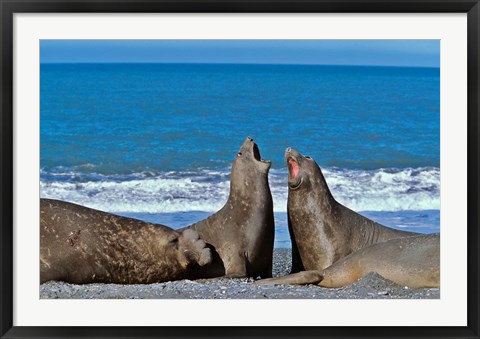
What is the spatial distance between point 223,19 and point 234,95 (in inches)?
985

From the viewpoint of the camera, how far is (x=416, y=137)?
20.8 meters

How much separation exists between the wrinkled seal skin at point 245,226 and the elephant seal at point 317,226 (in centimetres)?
31

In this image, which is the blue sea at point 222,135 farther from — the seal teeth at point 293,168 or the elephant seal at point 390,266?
the elephant seal at point 390,266

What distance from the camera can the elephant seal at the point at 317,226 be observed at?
363 inches

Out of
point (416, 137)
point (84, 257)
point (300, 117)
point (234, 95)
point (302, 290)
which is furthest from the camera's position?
point (234, 95)

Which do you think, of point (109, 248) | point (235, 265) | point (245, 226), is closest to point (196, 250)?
point (235, 265)

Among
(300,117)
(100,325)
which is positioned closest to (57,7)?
(100,325)

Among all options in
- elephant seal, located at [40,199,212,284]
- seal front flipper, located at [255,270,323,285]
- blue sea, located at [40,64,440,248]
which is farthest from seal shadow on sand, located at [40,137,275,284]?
blue sea, located at [40,64,440,248]

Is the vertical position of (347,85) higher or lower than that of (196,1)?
higher

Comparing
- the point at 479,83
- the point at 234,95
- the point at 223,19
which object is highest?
the point at 234,95

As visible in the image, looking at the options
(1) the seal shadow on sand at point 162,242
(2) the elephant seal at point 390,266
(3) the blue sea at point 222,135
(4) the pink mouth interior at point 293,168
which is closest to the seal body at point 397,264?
(2) the elephant seal at point 390,266

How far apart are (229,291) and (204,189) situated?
327 inches

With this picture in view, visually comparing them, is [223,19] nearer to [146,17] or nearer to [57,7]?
[146,17]

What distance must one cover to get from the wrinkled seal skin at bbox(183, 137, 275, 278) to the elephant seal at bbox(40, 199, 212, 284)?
13.7 inches
